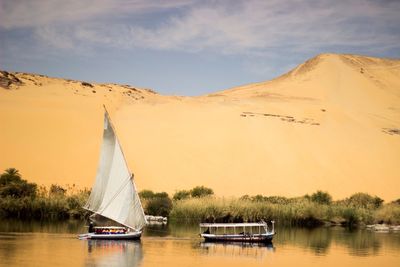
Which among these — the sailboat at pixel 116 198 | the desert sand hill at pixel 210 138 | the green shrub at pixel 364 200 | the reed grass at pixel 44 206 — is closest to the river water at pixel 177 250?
the sailboat at pixel 116 198

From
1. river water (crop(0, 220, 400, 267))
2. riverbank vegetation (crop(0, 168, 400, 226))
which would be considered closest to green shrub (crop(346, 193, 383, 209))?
riverbank vegetation (crop(0, 168, 400, 226))

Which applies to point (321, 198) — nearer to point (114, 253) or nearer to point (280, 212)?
point (280, 212)

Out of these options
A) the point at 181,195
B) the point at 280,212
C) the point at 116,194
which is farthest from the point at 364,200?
the point at 116,194

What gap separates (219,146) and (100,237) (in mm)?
22906

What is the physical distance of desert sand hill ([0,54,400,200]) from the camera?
148 feet

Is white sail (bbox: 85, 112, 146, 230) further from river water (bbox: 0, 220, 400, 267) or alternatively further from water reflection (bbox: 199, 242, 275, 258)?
water reflection (bbox: 199, 242, 275, 258)

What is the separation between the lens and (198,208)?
1398 inches

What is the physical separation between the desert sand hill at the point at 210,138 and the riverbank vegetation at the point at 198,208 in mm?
4492

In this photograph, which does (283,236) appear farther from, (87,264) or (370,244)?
(87,264)

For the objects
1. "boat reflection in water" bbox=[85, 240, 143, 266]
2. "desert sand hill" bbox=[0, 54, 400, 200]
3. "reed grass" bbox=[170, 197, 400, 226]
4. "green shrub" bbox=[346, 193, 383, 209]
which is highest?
"desert sand hill" bbox=[0, 54, 400, 200]

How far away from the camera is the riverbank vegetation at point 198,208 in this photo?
115 ft

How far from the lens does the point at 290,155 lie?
4994 cm

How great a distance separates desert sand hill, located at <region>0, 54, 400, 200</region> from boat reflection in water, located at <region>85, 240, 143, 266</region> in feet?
51.7

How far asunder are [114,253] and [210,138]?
27847 millimetres
